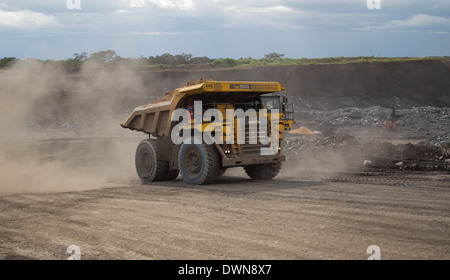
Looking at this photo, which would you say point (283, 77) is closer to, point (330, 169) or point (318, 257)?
point (330, 169)

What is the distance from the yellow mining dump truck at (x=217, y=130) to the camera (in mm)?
12000

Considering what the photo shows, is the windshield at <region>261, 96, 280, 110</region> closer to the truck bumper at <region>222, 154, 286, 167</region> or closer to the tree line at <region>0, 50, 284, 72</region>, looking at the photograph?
the truck bumper at <region>222, 154, 286, 167</region>

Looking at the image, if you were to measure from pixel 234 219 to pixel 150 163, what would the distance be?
669 cm

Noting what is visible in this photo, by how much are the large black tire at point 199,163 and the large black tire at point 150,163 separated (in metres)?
1.24

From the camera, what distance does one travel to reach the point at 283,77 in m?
47.2

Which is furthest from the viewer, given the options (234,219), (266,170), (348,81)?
(348,81)

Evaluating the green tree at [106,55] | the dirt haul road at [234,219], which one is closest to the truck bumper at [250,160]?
the dirt haul road at [234,219]

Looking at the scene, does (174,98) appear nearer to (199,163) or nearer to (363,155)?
(199,163)

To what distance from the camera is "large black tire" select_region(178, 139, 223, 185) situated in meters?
11.9

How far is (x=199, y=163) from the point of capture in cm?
1230

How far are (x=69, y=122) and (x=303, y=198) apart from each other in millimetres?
28330

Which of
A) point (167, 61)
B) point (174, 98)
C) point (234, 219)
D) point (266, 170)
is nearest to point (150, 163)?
point (174, 98)
